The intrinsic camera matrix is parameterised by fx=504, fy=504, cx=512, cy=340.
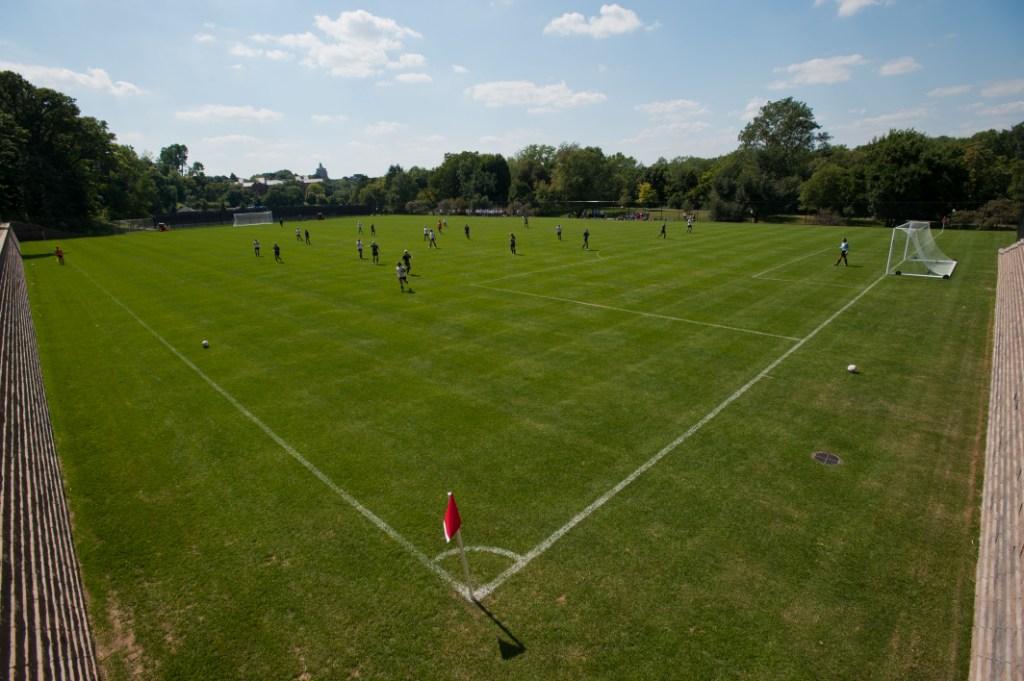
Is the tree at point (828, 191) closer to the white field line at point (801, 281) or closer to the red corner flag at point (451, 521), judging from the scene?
the white field line at point (801, 281)

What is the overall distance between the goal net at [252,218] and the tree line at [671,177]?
18990 millimetres

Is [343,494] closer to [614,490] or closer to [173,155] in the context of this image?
[614,490]

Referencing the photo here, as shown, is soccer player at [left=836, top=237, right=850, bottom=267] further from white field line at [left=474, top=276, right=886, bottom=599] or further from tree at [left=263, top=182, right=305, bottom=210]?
tree at [left=263, top=182, right=305, bottom=210]

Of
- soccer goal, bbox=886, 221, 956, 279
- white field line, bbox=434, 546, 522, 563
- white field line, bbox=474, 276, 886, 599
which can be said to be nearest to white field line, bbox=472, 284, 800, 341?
white field line, bbox=474, 276, 886, 599

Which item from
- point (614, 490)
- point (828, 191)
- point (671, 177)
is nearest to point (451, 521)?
point (614, 490)

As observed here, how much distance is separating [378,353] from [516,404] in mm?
6491

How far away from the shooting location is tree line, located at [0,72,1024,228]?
62.0 meters

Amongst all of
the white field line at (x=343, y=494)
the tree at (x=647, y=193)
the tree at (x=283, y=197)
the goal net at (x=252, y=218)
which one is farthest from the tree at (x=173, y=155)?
the white field line at (x=343, y=494)

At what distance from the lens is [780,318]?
822 inches

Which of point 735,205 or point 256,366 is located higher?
point 735,205

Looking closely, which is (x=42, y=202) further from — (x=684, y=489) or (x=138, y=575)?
(x=684, y=489)

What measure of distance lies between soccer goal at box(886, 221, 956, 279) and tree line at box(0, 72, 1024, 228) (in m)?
33.8

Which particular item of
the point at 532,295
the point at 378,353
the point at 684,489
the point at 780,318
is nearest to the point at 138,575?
the point at 684,489

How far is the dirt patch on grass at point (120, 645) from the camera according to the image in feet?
20.2
